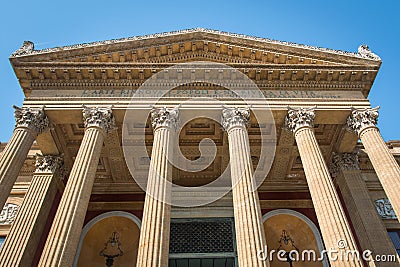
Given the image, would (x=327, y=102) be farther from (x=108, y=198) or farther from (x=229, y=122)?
(x=108, y=198)

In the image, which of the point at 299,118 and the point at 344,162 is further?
the point at 344,162

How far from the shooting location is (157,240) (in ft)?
38.1

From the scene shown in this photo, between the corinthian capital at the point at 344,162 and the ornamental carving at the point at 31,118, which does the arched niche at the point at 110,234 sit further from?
the corinthian capital at the point at 344,162

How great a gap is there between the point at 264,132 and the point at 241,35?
520 cm

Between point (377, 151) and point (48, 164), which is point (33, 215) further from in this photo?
point (377, 151)

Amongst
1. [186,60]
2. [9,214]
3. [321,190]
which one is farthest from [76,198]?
[186,60]

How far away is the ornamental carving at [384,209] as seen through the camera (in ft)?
63.1


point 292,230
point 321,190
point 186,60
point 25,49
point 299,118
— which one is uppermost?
point 186,60

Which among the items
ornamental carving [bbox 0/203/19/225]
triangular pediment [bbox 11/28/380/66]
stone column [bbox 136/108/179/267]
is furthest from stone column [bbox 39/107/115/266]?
ornamental carving [bbox 0/203/19/225]

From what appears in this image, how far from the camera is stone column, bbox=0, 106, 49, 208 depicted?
13.8 metres

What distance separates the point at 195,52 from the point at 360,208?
37.0 ft

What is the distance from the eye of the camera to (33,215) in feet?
53.3

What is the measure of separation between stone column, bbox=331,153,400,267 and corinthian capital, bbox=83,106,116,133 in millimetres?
11626

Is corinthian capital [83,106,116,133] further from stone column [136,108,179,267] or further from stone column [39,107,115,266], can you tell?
stone column [136,108,179,267]
